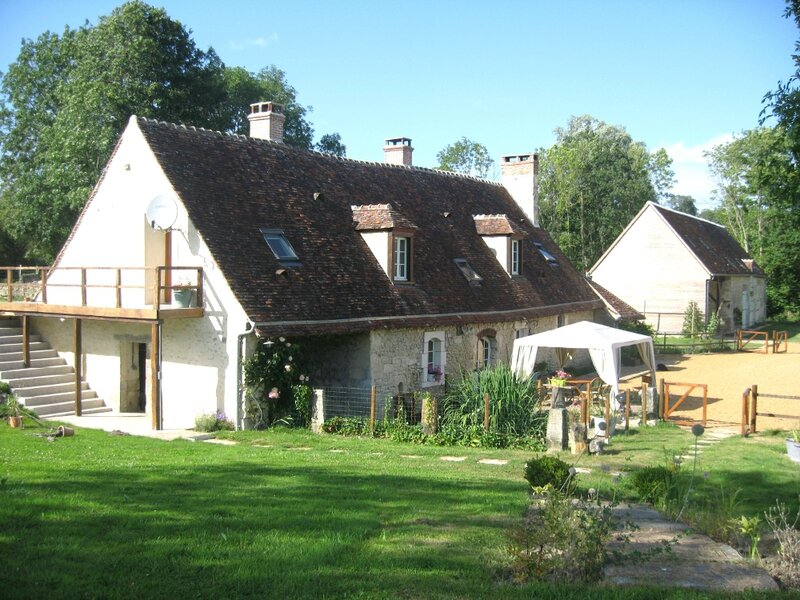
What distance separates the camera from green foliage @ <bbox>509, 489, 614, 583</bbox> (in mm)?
6434

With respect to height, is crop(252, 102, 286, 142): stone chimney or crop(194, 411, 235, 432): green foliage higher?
crop(252, 102, 286, 142): stone chimney

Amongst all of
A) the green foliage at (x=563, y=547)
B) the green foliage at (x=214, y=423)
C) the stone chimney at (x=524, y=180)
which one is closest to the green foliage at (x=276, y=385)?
the green foliage at (x=214, y=423)

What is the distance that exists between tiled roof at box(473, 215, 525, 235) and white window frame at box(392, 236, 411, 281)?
17.1 ft

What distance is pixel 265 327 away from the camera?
1548 cm

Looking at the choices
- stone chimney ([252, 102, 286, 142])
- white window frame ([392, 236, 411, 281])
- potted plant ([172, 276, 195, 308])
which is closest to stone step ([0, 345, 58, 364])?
potted plant ([172, 276, 195, 308])

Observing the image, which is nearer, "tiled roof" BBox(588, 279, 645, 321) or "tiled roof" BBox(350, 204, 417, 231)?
"tiled roof" BBox(350, 204, 417, 231)

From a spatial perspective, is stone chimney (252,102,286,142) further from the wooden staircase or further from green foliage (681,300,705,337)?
green foliage (681,300,705,337)

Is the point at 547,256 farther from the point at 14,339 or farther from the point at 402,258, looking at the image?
the point at 14,339

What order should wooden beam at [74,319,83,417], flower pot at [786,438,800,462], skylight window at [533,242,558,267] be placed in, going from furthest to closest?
skylight window at [533,242,558,267] → wooden beam at [74,319,83,417] → flower pot at [786,438,800,462]

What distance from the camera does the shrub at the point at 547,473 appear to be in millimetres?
8797

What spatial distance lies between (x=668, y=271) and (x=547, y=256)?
14.4m

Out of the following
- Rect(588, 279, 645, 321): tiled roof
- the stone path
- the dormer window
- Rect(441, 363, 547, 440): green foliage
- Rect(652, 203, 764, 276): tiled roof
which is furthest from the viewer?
Rect(652, 203, 764, 276): tiled roof

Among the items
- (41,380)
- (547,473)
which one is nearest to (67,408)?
(41,380)

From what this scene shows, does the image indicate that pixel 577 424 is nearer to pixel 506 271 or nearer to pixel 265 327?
pixel 265 327
